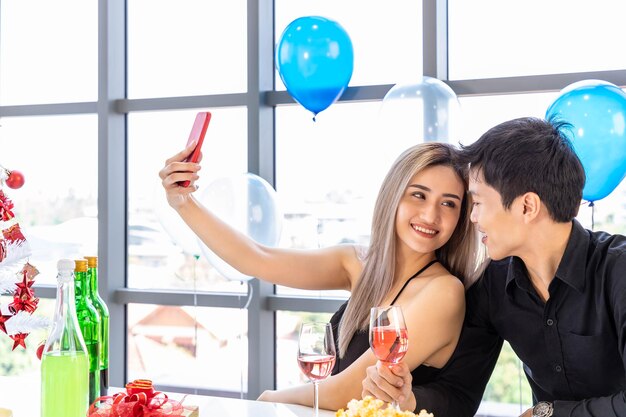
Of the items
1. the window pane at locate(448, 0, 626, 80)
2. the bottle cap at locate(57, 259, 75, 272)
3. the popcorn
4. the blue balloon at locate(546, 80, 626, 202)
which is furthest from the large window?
the popcorn

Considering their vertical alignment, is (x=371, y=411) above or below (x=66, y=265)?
below

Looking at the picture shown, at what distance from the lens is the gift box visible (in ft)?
4.32

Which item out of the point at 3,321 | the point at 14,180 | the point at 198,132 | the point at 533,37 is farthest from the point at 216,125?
the point at 3,321

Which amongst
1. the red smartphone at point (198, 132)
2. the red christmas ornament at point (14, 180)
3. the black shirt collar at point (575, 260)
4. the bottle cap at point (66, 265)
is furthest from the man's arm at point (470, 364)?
the red christmas ornament at point (14, 180)

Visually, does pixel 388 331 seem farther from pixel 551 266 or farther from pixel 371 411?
pixel 551 266

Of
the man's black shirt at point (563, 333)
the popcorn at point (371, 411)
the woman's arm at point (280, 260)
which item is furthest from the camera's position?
the woman's arm at point (280, 260)

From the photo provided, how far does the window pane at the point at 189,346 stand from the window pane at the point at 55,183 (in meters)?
0.53

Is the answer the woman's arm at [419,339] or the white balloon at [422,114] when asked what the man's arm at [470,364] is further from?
the white balloon at [422,114]

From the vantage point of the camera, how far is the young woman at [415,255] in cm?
198

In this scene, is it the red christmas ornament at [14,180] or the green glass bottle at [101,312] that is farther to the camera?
the green glass bottle at [101,312]

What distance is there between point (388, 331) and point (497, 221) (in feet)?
1.74

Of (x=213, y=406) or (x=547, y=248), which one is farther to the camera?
(x=547, y=248)

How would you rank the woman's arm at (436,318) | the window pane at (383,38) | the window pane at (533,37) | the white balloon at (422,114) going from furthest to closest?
the window pane at (383,38)
the window pane at (533,37)
the white balloon at (422,114)
the woman's arm at (436,318)

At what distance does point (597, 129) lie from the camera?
7.63ft
